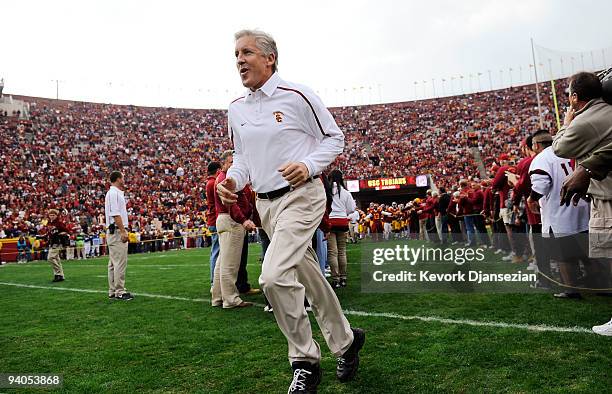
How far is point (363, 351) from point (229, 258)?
2913mm

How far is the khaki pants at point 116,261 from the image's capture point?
750cm

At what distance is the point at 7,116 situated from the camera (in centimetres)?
4144

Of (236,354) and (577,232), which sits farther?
(577,232)

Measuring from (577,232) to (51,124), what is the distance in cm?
4677

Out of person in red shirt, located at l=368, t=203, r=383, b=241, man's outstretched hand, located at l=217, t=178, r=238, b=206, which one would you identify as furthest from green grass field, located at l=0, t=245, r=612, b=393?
person in red shirt, located at l=368, t=203, r=383, b=241

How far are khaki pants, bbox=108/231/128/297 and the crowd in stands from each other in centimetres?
2096

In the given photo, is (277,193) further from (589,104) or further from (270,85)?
(589,104)

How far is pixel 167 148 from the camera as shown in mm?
46875

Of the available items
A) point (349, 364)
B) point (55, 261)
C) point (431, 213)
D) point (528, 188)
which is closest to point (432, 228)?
point (431, 213)

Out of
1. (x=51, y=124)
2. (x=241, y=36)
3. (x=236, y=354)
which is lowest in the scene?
(x=236, y=354)

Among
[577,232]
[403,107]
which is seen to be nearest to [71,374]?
[577,232]

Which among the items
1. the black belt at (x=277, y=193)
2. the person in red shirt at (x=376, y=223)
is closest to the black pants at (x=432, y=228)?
the person in red shirt at (x=376, y=223)

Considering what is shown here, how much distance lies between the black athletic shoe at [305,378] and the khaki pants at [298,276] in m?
0.04

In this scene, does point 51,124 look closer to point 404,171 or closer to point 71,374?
point 404,171
